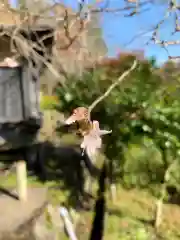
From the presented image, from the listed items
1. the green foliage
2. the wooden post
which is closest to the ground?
the wooden post

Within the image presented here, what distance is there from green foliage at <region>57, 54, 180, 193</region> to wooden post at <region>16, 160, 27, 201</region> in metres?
0.54

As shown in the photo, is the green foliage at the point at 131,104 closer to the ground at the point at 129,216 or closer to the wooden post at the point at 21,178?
the ground at the point at 129,216

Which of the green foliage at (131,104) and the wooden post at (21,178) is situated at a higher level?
the green foliage at (131,104)

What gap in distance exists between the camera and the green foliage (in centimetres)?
213

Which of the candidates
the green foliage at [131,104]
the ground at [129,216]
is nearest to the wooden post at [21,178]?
the ground at [129,216]

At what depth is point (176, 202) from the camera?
282cm

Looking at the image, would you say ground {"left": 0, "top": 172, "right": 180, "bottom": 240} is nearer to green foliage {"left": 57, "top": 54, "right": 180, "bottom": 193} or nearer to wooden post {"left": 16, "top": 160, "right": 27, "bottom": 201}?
Answer: wooden post {"left": 16, "top": 160, "right": 27, "bottom": 201}

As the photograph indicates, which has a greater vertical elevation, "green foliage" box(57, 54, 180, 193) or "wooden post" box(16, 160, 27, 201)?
"green foliage" box(57, 54, 180, 193)

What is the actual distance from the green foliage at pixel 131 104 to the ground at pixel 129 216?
38 centimetres

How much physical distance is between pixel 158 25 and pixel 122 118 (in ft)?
4.05

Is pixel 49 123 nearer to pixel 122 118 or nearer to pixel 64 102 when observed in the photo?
pixel 64 102

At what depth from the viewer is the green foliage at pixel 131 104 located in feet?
6.98

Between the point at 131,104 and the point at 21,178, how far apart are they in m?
0.88

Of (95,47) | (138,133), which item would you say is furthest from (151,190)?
(95,47)
